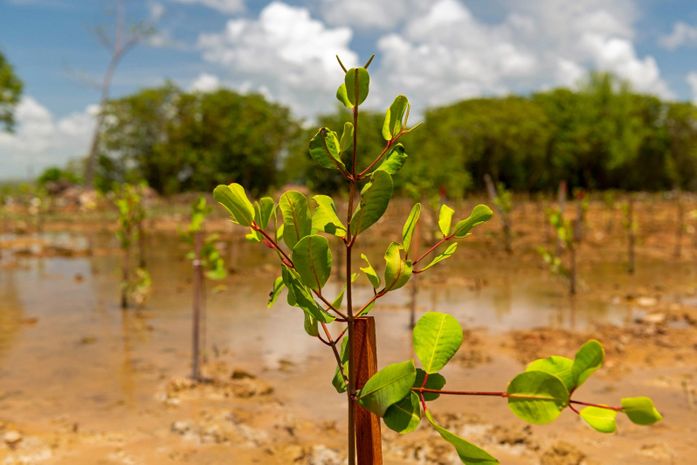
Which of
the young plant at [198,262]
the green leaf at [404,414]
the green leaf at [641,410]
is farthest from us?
the young plant at [198,262]

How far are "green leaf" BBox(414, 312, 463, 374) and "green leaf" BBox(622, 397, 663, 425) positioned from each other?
14.2 inches

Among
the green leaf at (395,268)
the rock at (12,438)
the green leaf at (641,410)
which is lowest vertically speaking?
the rock at (12,438)

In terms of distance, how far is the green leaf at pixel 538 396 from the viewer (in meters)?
1.19

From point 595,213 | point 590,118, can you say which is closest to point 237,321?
point 595,213

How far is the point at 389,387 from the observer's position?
131 centimetres

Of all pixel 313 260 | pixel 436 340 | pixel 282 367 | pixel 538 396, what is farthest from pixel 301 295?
pixel 282 367

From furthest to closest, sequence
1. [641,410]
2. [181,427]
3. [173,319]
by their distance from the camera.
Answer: [173,319], [181,427], [641,410]

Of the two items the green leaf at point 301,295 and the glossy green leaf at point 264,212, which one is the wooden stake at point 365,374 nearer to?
the green leaf at point 301,295

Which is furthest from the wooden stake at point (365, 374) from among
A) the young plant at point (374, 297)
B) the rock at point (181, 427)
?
the rock at point (181, 427)

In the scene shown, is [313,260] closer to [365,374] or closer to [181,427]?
[365,374]

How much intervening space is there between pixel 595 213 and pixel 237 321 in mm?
18695

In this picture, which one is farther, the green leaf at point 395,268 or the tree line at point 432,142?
the tree line at point 432,142

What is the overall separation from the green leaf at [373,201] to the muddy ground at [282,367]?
3120 millimetres

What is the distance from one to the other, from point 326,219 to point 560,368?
2.03 ft
